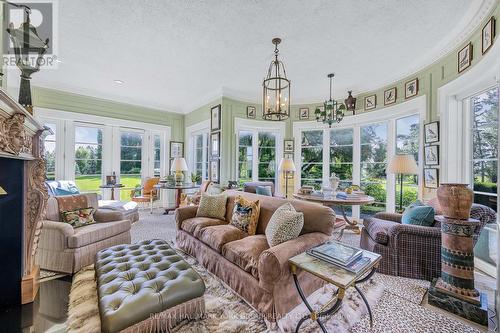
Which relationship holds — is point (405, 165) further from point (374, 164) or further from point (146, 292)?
point (146, 292)

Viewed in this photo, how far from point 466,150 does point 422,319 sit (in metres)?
2.42

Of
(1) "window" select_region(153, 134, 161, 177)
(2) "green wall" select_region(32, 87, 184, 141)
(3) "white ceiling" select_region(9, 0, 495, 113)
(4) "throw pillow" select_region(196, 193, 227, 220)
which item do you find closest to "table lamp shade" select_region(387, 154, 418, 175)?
(3) "white ceiling" select_region(9, 0, 495, 113)

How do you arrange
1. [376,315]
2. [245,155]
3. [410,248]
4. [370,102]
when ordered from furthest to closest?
[245,155] < [370,102] < [410,248] < [376,315]

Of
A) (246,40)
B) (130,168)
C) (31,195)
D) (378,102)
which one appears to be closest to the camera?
(31,195)

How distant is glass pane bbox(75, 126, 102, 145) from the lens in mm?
5020

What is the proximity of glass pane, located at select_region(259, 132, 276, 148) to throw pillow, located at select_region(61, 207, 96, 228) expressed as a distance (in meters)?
3.83

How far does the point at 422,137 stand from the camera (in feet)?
11.7

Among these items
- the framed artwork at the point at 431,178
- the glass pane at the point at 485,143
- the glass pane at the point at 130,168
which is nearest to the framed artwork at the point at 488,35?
the glass pane at the point at 485,143

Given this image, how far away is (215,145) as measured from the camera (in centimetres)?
516

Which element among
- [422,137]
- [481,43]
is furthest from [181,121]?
[481,43]

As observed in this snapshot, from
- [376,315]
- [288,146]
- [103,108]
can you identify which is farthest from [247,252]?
[103,108]

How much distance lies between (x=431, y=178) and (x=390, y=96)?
5.83ft

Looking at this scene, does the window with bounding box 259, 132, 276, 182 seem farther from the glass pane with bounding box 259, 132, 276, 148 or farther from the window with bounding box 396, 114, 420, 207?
the window with bounding box 396, 114, 420, 207

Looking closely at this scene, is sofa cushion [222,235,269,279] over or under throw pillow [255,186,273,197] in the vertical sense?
under
